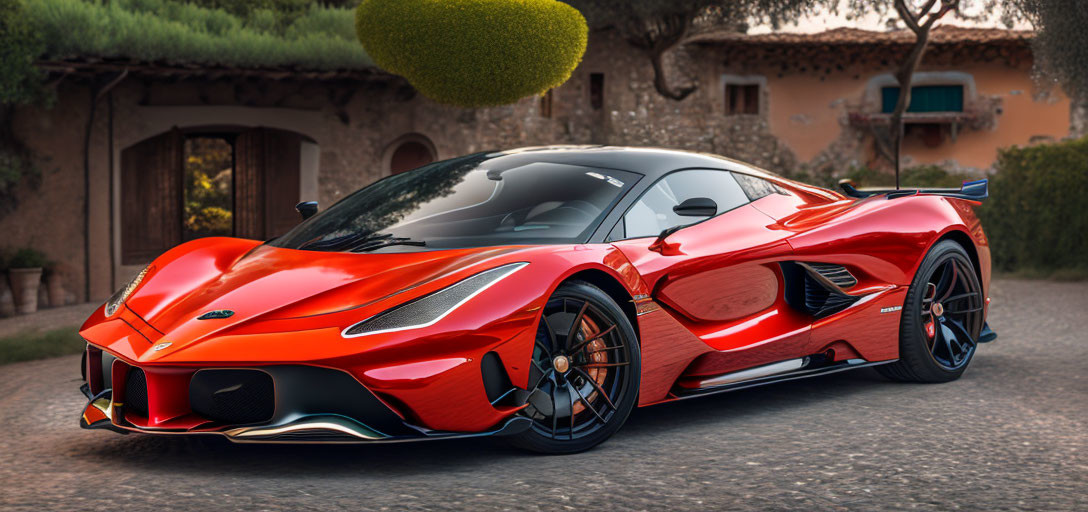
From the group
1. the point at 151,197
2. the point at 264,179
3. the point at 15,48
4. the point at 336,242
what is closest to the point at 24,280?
the point at 151,197

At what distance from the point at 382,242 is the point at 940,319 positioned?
3169 mm

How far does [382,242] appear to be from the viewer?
470 centimetres

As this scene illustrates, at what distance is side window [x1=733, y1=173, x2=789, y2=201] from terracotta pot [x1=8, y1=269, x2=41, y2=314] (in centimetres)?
1087

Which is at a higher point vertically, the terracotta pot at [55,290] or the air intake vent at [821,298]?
the air intake vent at [821,298]

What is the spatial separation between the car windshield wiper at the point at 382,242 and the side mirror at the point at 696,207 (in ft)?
3.46

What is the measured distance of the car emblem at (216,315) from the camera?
13.3ft

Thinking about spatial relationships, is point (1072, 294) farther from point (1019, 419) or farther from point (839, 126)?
point (839, 126)

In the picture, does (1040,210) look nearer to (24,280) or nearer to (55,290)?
(55,290)

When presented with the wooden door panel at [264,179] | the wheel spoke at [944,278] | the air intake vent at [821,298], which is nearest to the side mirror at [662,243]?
the air intake vent at [821,298]

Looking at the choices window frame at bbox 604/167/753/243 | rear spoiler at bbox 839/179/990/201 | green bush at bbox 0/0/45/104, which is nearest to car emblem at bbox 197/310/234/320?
window frame at bbox 604/167/753/243

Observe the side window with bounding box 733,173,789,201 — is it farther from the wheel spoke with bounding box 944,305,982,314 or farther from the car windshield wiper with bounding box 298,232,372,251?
the car windshield wiper with bounding box 298,232,372,251

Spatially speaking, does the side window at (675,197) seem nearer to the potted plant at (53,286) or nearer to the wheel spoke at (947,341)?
the wheel spoke at (947,341)

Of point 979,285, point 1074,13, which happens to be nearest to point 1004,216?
point 1074,13

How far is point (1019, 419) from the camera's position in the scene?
5125 mm
